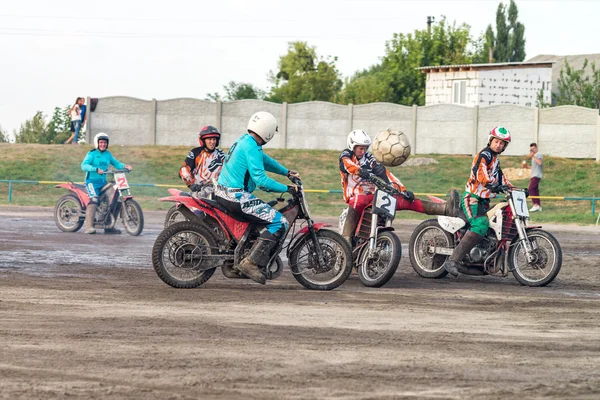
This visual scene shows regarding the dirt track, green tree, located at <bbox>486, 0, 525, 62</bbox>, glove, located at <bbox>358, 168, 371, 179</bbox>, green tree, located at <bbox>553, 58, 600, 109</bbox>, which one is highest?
green tree, located at <bbox>486, 0, 525, 62</bbox>

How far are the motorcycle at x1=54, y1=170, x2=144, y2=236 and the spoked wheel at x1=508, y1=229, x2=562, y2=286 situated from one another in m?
8.42

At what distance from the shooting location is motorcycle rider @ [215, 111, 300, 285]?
11234 millimetres

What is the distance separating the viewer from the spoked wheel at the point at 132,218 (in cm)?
1952

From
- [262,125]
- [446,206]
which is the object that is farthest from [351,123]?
[262,125]

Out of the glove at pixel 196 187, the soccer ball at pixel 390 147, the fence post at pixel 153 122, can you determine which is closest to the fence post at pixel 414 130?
the fence post at pixel 153 122

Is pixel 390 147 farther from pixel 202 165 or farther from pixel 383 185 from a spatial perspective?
pixel 383 185

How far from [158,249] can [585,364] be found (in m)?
5.20

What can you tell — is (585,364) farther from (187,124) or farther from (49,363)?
(187,124)

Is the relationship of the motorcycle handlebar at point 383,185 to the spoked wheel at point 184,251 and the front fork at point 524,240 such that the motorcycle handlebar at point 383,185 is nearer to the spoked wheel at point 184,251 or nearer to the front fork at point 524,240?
the front fork at point 524,240

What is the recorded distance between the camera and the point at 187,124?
45.9 m

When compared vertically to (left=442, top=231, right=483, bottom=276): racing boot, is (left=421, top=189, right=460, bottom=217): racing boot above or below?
above

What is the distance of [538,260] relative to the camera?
1270cm

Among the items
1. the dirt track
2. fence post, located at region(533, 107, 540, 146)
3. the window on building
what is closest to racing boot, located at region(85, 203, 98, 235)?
the dirt track

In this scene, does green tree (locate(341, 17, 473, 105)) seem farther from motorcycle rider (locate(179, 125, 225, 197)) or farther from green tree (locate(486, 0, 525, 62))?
motorcycle rider (locate(179, 125, 225, 197))
